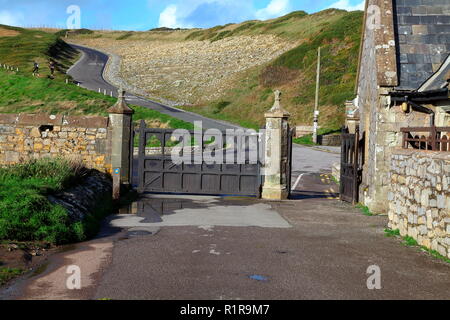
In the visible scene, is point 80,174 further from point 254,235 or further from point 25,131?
point 254,235

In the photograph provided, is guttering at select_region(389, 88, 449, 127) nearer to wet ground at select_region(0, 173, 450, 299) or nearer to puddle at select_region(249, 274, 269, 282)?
wet ground at select_region(0, 173, 450, 299)

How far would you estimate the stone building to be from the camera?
13.6m

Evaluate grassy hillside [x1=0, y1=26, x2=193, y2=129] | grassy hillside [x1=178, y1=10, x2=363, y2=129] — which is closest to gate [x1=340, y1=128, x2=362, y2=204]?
grassy hillside [x1=0, y1=26, x2=193, y2=129]

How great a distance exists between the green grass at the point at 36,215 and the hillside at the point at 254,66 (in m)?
38.9

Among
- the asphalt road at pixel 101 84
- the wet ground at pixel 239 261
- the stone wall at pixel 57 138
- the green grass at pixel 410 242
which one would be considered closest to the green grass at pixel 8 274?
the wet ground at pixel 239 261

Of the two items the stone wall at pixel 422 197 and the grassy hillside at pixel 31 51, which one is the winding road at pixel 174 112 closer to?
the grassy hillside at pixel 31 51

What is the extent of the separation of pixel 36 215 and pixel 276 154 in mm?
8991

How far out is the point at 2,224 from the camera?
9234 millimetres

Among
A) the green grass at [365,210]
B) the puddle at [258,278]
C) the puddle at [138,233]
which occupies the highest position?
the green grass at [365,210]

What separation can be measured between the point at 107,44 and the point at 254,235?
363 feet

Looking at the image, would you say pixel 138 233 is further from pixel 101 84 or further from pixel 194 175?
pixel 101 84

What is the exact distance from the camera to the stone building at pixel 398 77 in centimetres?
1361

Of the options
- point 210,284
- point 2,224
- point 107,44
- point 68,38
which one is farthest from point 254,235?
point 68,38

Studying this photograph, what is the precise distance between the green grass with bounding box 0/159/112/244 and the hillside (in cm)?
3887
